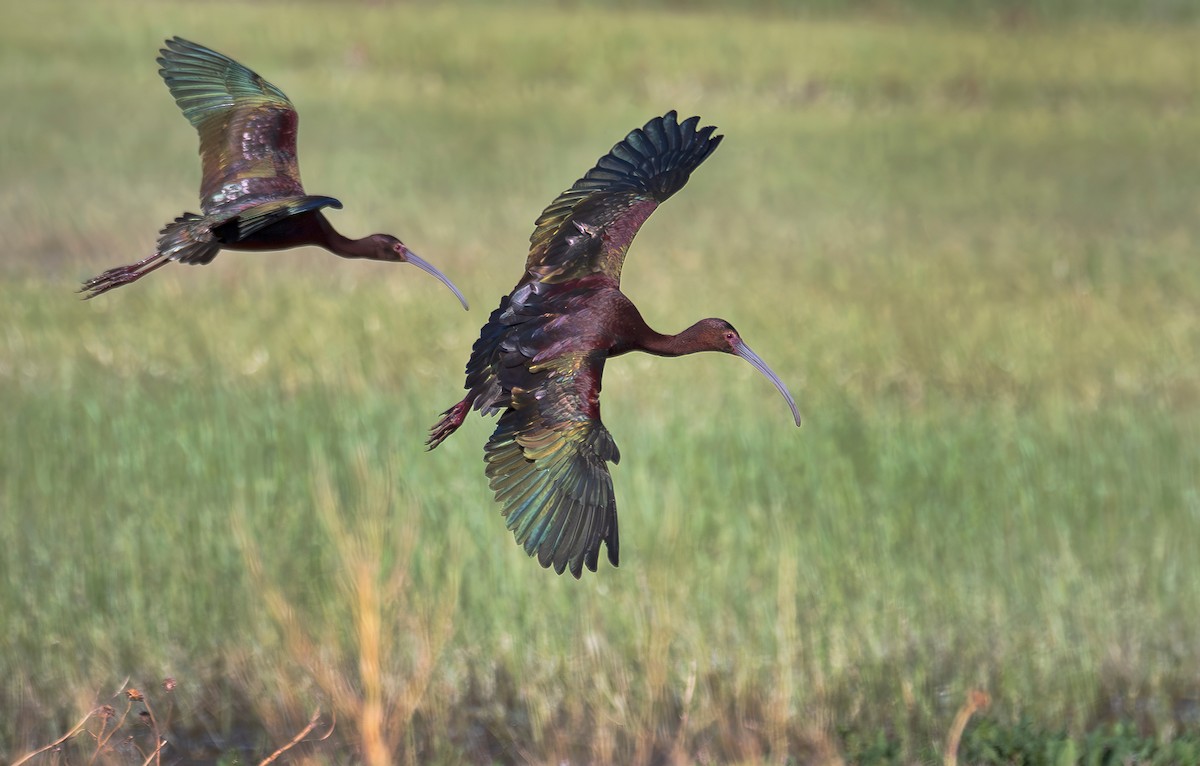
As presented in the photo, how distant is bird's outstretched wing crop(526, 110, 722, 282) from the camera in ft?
5.57

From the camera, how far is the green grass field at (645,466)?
16.3ft

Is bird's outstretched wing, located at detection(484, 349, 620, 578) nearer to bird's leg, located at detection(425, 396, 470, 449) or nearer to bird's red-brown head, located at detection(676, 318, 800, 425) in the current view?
bird's leg, located at detection(425, 396, 470, 449)

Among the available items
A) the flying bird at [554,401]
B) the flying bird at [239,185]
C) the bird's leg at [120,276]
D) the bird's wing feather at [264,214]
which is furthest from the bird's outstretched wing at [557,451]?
the bird's leg at [120,276]

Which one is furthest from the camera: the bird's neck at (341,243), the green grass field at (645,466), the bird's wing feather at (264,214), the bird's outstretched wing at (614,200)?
the green grass field at (645,466)

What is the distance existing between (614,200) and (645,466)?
516 centimetres

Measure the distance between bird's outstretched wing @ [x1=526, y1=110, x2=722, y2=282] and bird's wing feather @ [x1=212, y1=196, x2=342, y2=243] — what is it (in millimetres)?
267

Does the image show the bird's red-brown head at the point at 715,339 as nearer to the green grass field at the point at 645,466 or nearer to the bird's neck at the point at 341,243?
the bird's neck at the point at 341,243

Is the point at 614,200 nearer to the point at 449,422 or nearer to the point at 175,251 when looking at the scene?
the point at 449,422

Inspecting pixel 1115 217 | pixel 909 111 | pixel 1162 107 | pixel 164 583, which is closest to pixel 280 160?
pixel 164 583

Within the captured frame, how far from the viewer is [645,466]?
6973mm

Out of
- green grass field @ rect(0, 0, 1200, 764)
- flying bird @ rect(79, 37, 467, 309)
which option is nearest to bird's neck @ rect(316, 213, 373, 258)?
flying bird @ rect(79, 37, 467, 309)

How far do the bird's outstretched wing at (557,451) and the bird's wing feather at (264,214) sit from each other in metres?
0.24

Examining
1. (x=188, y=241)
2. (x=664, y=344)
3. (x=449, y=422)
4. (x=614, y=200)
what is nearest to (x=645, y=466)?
(x=614, y=200)

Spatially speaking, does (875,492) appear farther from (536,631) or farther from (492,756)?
(492,756)
